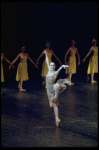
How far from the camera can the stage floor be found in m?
4.94

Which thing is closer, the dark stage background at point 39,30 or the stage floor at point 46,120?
the stage floor at point 46,120

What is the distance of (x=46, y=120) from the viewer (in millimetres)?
6016

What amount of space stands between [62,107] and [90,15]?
6.39 meters

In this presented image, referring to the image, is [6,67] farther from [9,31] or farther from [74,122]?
[74,122]

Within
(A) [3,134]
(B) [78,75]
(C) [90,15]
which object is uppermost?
(C) [90,15]

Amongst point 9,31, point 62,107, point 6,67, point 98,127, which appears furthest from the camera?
point 6,67

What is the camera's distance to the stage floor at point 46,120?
16.2ft

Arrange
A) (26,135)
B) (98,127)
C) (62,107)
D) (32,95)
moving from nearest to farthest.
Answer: (26,135), (98,127), (62,107), (32,95)

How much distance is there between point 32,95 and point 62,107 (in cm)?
172

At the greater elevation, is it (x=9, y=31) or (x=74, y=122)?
(x=9, y=31)

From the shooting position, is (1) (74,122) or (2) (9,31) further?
(2) (9,31)

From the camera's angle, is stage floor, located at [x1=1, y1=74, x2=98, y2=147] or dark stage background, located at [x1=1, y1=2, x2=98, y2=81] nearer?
stage floor, located at [x1=1, y1=74, x2=98, y2=147]

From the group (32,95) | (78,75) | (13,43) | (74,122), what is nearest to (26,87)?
(32,95)

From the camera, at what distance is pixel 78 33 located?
12422 millimetres
